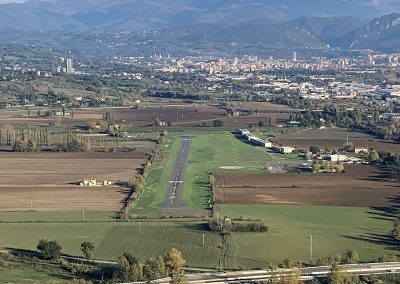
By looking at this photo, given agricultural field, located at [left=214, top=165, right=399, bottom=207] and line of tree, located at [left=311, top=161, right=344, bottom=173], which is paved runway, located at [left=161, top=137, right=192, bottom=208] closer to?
agricultural field, located at [left=214, top=165, right=399, bottom=207]

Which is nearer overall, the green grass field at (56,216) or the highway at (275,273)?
the highway at (275,273)

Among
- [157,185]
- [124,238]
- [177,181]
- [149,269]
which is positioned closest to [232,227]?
[124,238]

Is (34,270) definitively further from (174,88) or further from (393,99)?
(174,88)

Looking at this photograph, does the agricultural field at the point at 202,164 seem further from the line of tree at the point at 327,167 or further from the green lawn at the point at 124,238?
the line of tree at the point at 327,167

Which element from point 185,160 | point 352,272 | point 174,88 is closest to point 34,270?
point 352,272

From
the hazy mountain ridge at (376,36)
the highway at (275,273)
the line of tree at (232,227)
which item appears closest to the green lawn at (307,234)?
the line of tree at (232,227)

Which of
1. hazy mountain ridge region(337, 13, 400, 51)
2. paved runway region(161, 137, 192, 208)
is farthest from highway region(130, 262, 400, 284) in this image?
hazy mountain ridge region(337, 13, 400, 51)
